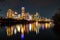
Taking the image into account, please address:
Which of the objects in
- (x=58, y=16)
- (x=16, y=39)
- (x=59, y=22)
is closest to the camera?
(x=16, y=39)

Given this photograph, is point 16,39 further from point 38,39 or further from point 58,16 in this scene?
point 58,16

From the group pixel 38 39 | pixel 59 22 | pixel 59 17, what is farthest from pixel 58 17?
pixel 38 39

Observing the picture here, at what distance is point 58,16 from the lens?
48.5 m

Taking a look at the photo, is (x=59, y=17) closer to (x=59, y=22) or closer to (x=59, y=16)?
(x=59, y=16)

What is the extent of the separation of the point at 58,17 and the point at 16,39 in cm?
3056

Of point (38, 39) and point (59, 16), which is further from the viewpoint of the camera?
point (59, 16)

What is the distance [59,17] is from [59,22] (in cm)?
705

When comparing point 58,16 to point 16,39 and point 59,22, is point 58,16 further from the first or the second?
point 16,39

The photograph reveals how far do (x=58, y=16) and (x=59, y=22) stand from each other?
297 inches

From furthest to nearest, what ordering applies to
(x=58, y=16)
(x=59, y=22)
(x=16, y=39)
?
1. (x=59, y=22)
2. (x=58, y=16)
3. (x=16, y=39)

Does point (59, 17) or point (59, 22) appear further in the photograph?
point (59, 22)

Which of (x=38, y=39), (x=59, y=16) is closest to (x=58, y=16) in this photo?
(x=59, y=16)

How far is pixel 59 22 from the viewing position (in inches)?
2196

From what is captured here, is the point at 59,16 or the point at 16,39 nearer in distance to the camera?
the point at 16,39
